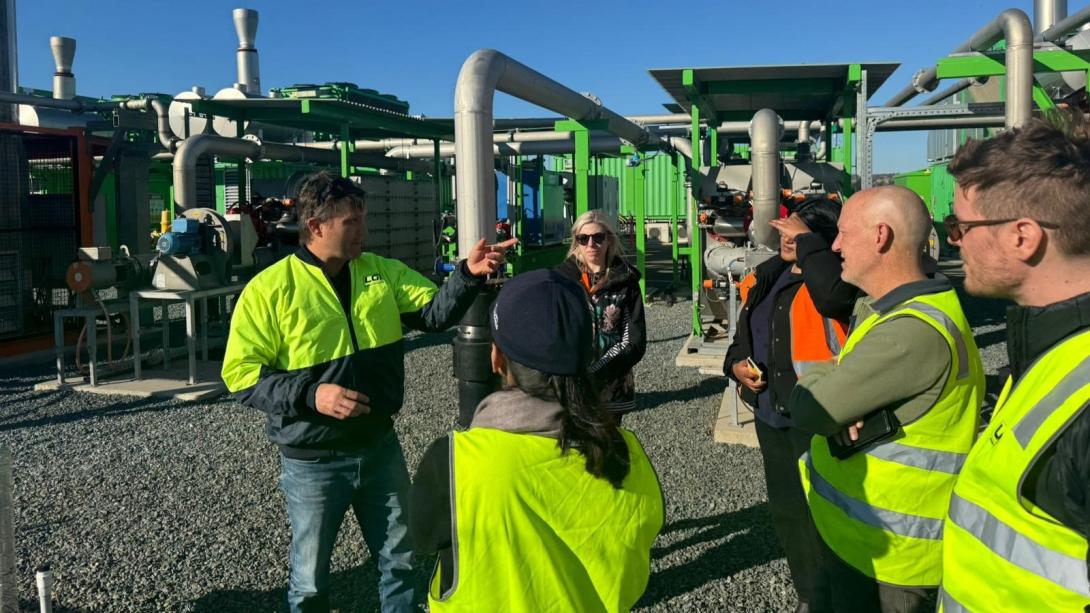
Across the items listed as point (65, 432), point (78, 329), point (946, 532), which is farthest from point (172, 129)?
point (946, 532)

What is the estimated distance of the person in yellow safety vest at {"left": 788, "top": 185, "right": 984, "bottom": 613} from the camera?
6.38 ft

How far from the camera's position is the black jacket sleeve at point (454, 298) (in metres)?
2.92

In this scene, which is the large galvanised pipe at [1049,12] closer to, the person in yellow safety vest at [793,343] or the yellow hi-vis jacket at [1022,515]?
the person in yellow safety vest at [793,343]

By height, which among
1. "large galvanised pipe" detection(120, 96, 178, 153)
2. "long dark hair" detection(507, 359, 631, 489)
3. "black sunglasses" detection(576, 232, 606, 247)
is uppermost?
"large galvanised pipe" detection(120, 96, 178, 153)

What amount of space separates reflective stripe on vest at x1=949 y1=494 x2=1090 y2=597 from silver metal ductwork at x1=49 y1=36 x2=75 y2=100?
855 inches

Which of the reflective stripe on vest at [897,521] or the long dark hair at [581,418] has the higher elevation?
the long dark hair at [581,418]

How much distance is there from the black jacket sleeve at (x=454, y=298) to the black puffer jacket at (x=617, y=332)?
1.07 m

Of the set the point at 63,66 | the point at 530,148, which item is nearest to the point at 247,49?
the point at 63,66

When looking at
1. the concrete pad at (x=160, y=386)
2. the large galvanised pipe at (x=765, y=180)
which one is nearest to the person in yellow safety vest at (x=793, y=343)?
the large galvanised pipe at (x=765, y=180)

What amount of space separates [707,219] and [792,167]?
118 cm

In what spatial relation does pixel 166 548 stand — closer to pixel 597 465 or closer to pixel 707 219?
pixel 597 465

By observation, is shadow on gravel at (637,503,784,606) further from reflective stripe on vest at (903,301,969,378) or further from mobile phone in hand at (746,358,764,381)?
reflective stripe on vest at (903,301,969,378)

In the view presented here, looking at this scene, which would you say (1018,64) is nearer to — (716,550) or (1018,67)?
(1018,67)

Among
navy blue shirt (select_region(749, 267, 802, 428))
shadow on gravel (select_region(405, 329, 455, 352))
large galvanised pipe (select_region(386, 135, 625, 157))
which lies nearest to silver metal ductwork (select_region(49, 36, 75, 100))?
large galvanised pipe (select_region(386, 135, 625, 157))
